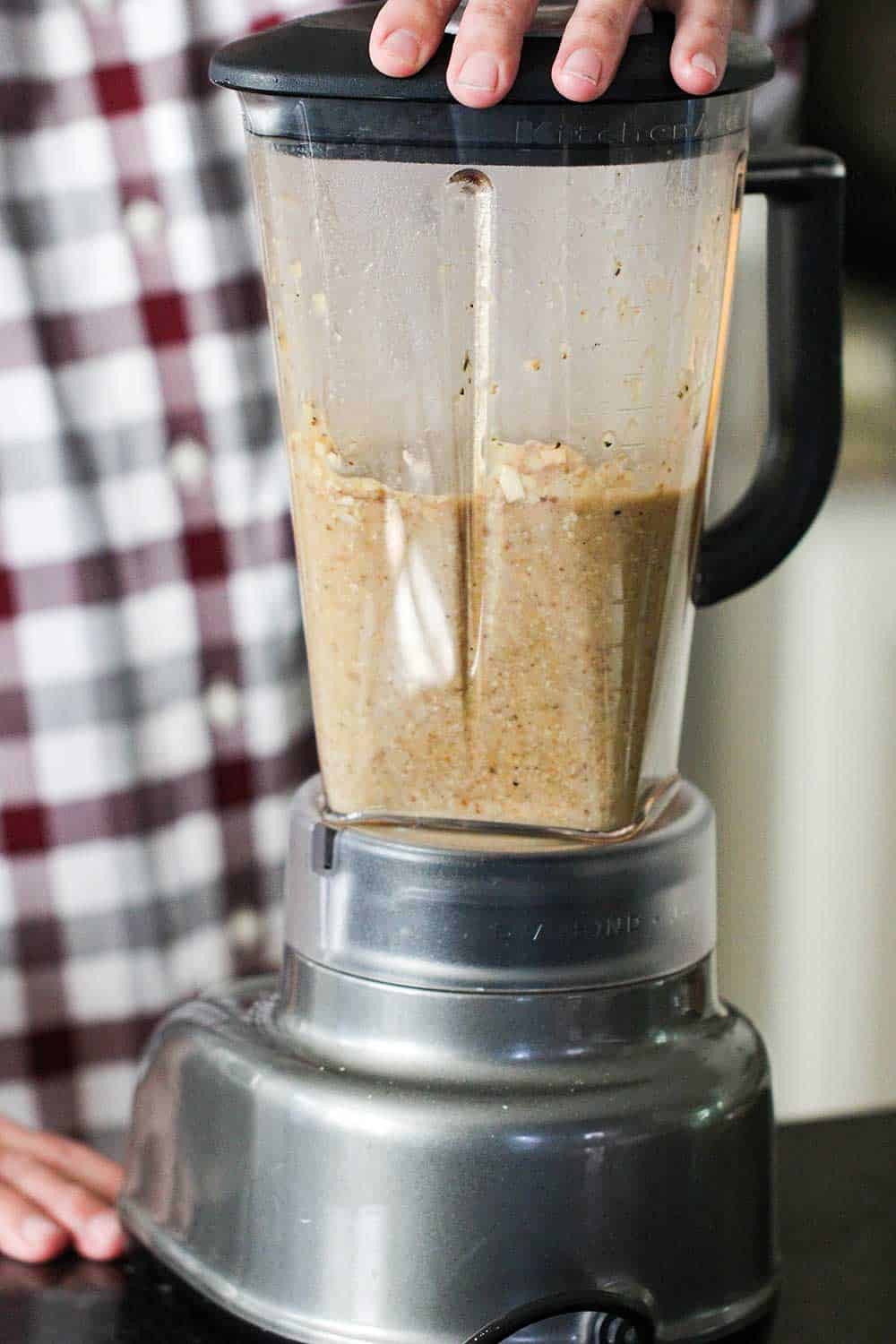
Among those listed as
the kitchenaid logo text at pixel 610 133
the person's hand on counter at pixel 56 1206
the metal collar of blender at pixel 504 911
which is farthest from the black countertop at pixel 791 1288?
the kitchenaid logo text at pixel 610 133

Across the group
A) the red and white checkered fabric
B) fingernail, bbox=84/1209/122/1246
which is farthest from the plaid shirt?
fingernail, bbox=84/1209/122/1246

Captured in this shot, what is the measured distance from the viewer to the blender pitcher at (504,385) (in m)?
0.46

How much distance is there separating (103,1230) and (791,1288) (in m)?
0.24

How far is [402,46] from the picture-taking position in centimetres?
44

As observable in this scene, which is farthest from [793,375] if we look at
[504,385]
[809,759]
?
[809,759]

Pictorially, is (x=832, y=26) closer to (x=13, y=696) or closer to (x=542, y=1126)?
(x=13, y=696)

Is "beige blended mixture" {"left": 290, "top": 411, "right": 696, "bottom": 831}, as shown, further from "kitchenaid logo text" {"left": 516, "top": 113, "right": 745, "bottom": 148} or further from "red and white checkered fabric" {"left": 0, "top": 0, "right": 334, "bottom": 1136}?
"red and white checkered fabric" {"left": 0, "top": 0, "right": 334, "bottom": 1136}

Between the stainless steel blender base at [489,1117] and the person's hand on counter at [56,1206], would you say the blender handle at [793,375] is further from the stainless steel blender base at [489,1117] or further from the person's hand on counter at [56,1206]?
the person's hand on counter at [56,1206]

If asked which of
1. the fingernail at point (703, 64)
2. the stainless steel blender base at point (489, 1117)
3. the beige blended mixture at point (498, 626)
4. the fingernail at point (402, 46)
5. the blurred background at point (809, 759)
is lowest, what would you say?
the blurred background at point (809, 759)

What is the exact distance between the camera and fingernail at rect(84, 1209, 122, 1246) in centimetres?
57

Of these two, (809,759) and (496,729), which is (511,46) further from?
(809,759)

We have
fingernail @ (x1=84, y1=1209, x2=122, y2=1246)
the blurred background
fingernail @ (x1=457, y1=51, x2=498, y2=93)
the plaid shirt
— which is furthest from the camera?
the blurred background

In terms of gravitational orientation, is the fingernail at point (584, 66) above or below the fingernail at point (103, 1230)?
above

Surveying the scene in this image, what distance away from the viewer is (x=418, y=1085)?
481mm
